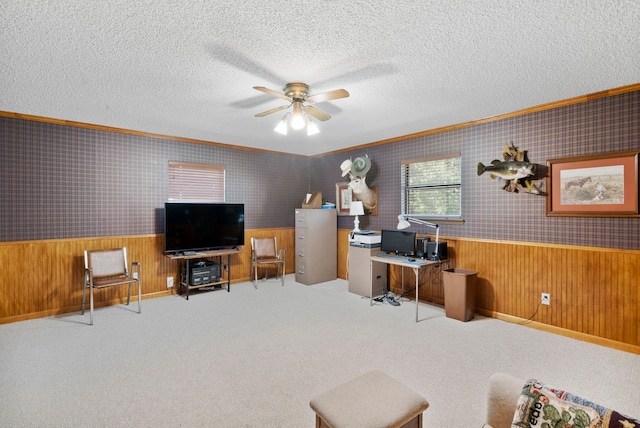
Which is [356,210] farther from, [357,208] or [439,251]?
[439,251]

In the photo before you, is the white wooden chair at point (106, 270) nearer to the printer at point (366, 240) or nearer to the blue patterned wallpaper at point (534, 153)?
the printer at point (366, 240)

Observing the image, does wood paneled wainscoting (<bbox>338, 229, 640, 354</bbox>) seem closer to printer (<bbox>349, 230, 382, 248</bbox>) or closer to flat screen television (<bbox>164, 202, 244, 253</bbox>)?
printer (<bbox>349, 230, 382, 248</bbox>)

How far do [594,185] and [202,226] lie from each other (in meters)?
4.84

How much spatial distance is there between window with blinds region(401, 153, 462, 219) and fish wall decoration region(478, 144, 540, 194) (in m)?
0.61

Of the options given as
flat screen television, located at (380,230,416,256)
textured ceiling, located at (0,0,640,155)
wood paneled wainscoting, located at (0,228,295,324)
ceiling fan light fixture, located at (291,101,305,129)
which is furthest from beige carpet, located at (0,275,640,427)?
textured ceiling, located at (0,0,640,155)

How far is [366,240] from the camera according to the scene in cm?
484

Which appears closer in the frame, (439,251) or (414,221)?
(439,251)

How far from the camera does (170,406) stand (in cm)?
214

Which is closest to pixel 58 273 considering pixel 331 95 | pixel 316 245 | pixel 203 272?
pixel 203 272

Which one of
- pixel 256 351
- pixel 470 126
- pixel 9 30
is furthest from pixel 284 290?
pixel 9 30

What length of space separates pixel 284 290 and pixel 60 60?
389 cm

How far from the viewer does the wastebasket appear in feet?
12.2

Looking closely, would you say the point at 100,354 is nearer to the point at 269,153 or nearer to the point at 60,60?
the point at 60,60

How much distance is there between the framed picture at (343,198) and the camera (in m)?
5.80
